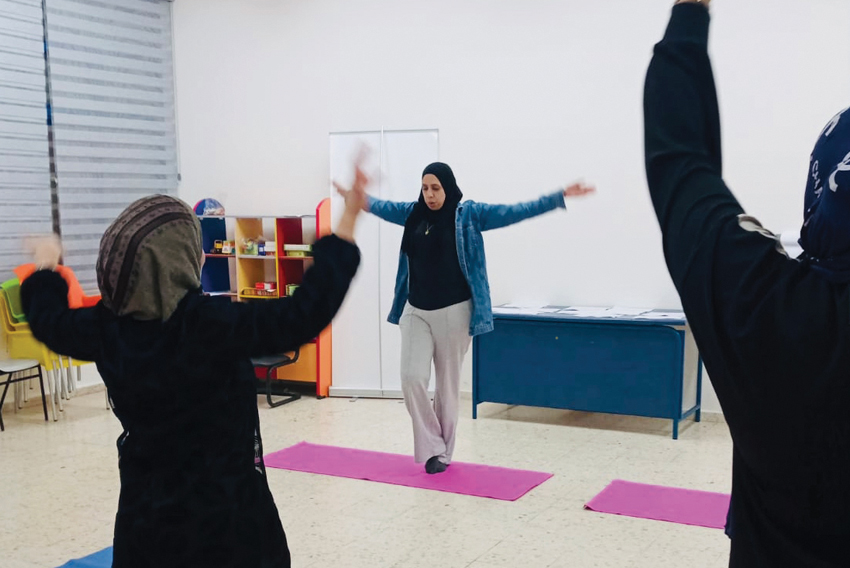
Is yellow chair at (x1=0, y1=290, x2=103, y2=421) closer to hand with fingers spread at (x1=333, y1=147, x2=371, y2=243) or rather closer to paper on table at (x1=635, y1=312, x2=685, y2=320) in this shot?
paper on table at (x1=635, y1=312, x2=685, y2=320)

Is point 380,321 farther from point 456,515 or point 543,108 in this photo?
point 456,515

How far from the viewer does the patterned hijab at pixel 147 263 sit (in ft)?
5.29

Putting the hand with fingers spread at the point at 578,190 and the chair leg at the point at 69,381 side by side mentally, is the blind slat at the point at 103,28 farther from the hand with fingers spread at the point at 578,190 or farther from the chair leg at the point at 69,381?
the hand with fingers spread at the point at 578,190

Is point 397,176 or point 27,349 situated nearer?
point 27,349

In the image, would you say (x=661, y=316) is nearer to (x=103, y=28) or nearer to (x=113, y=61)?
(x=113, y=61)

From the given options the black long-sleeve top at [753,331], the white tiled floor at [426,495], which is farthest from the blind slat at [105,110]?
the black long-sleeve top at [753,331]

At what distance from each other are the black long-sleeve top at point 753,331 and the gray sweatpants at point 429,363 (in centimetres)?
367

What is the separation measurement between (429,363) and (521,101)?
2.52 m

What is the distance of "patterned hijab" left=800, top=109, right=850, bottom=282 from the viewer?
70cm

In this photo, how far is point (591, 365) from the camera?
18.0ft

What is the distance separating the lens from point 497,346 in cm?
577

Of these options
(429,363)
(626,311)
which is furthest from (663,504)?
(626,311)

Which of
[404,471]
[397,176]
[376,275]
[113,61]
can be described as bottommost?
[404,471]

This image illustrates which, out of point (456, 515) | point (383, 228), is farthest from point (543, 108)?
point (456, 515)
